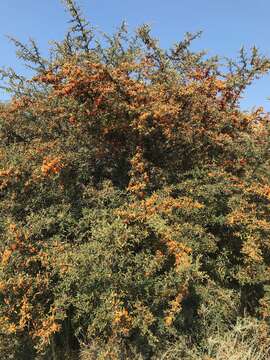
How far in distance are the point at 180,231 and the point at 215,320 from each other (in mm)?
1028

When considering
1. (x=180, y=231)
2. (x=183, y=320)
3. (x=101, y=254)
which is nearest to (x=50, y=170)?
(x=101, y=254)

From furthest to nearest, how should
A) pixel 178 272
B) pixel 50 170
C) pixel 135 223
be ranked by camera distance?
pixel 50 170 → pixel 135 223 → pixel 178 272

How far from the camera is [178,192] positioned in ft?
19.3

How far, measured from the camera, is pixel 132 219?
506 centimetres

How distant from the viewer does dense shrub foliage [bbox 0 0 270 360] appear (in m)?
4.87

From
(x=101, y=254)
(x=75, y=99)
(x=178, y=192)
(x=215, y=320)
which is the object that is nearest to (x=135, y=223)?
(x=101, y=254)

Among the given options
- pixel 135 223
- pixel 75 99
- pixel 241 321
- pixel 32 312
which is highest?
pixel 75 99

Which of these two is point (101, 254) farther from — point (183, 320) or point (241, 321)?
point (241, 321)

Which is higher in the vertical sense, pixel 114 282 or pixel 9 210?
pixel 9 210

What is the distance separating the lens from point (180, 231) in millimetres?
5301

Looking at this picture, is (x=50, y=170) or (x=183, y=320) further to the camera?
(x=50, y=170)

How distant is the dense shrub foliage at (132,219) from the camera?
487 cm

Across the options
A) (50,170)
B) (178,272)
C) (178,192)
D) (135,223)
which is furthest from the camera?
(178,192)

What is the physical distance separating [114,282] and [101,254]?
308mm
